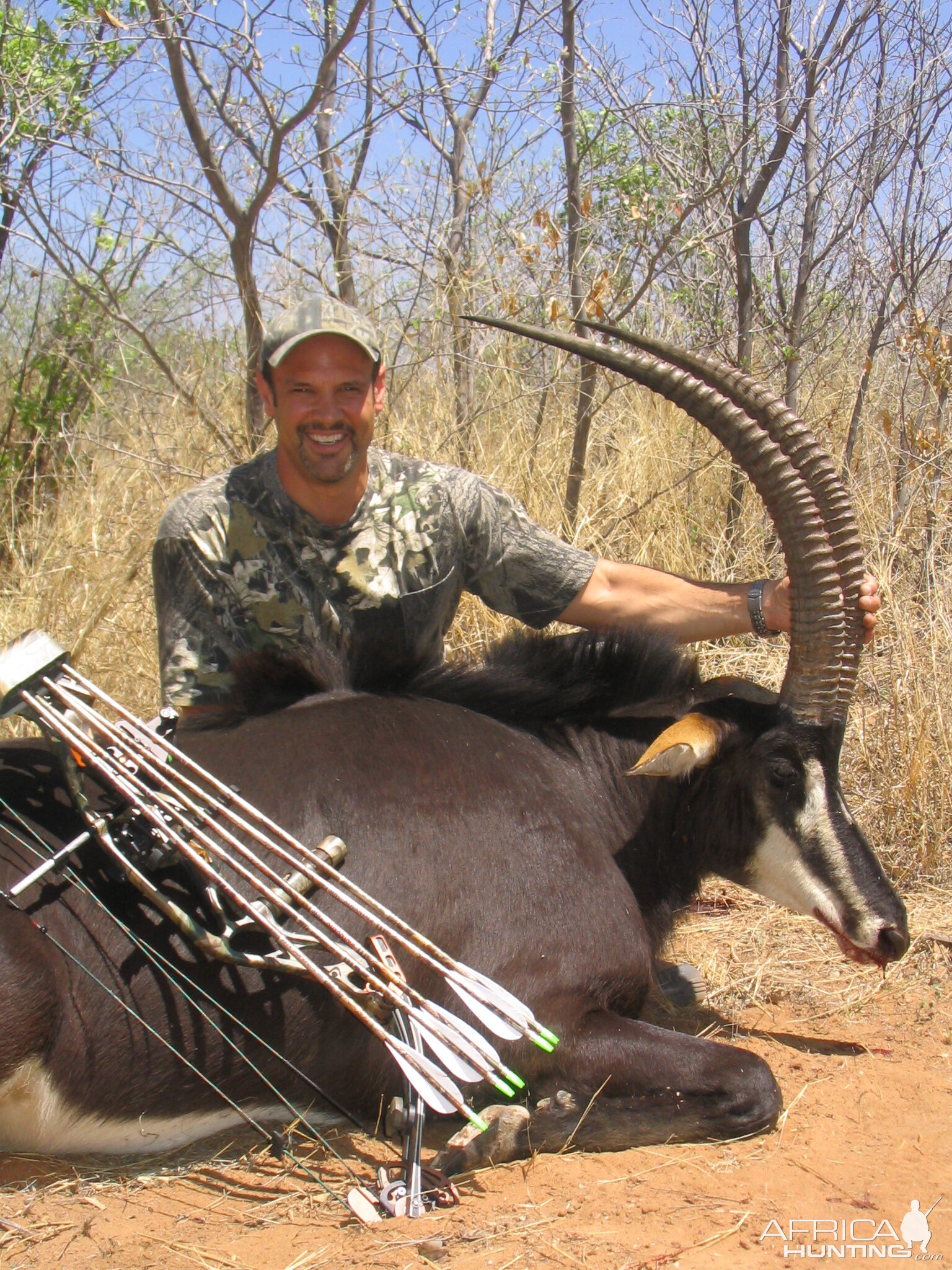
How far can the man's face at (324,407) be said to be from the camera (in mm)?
3873

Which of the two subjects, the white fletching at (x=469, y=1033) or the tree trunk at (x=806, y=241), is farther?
the tree trunk at (x=806, y=241)

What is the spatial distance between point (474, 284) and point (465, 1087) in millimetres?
4406

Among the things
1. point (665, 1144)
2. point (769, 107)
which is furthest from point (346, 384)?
point (769, 107)

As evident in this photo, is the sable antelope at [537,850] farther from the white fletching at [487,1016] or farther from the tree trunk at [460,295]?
the tree trunk at [460,295]

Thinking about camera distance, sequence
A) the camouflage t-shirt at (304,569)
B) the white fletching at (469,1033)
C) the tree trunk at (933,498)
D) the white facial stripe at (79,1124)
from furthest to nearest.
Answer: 1. the tree trunk at (933,498)
2. the camouflage t-shirt at (304,569)
3. the white facial stripe at (79,1124)
4. the white fletching at (469,1033)

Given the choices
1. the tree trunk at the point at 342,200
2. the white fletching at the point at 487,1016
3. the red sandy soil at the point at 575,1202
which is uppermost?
the tree trunk at the point at 342,200

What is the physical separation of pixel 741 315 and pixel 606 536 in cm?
138

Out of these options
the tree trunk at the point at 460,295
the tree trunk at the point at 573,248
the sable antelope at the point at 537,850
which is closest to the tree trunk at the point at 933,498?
the tree trunk at the point at 573,248

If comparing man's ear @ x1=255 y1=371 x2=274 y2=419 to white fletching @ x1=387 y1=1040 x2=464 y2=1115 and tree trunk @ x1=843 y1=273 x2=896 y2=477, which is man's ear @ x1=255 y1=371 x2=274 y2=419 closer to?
white fletching @ x1=387 y1=1040 x2=464 y2=1115

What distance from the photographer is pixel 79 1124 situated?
109 inches

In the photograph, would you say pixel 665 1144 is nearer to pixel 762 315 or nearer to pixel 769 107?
pixel 769 107

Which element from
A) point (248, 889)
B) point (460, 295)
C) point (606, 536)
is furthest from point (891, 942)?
point (460, 295)

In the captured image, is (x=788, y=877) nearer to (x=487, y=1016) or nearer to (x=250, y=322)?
(x=487, y=1016)

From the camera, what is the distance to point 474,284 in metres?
6.22
